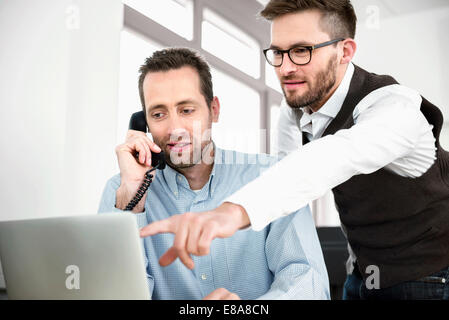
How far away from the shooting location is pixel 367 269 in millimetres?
1213

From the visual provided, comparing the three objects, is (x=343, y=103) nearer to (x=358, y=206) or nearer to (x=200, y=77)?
(x=358, y=206)

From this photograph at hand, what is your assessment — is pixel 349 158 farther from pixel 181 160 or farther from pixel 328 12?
pixel 328 12

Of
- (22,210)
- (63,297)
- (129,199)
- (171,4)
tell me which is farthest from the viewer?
(171,4)

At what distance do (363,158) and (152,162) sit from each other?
0.52m

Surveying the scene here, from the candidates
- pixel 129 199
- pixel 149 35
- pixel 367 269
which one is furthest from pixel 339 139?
pixel 149 35

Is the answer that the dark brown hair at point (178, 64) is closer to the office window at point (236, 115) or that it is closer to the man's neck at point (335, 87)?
the man's neck at point (335, 87)

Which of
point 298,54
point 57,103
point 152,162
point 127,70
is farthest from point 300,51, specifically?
point 127,70

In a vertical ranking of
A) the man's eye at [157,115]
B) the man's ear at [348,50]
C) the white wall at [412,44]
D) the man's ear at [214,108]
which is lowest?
the man's eye at [157,115]

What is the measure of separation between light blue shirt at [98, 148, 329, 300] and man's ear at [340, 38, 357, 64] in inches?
15.7

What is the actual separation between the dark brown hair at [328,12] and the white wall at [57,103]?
Answer: 91 cm

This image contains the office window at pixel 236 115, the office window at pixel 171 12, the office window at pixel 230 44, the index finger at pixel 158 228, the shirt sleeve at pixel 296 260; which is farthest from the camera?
the office window at pixel 236 115

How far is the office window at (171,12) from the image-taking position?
7.25 feet

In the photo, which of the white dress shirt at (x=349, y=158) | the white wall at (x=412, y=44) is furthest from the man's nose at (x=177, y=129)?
the white wall at (x=412, y=44)

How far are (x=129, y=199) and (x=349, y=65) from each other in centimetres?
74
